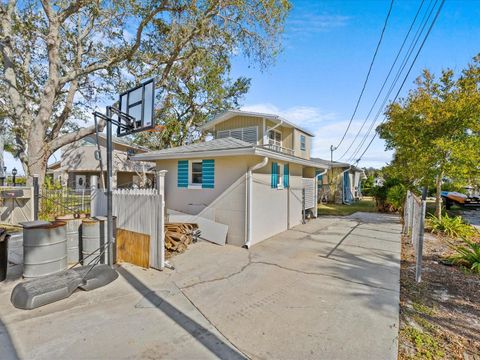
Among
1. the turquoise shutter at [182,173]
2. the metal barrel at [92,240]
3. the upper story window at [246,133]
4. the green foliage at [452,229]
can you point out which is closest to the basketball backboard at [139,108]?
the metal barrel at [92,240]

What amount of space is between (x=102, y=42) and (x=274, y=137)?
1061 cm

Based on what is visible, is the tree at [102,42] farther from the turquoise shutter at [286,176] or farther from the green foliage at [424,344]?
the green foliage at [424,344]

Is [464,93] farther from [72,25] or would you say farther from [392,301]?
[72,25]

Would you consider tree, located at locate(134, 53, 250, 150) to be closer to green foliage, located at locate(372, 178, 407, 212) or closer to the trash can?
green foliage, located at locate(372, 178, 407, 212)

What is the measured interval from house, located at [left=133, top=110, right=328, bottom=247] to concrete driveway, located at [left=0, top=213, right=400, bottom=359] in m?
1.73

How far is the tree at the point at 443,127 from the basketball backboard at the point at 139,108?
9.98 m

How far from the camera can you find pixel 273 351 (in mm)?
2621

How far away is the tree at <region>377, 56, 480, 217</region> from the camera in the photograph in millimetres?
8953

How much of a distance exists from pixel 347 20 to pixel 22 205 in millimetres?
13324

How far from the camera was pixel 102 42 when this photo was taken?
519 inches

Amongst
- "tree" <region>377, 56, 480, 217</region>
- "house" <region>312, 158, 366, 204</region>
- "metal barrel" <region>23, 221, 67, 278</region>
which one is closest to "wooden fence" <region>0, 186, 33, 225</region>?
"metal barrel" <region>23, 221, 67, 278</region>

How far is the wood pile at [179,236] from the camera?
6.12 m

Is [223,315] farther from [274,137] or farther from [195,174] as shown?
[274,137]

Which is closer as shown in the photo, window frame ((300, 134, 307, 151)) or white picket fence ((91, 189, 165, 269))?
→ white picket fence ((91, 189, 165, 269))
